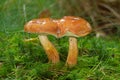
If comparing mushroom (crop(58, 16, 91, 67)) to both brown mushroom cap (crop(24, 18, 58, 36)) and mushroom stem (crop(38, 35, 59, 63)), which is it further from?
mushroom stem (crop(38, 35, 59, 63))

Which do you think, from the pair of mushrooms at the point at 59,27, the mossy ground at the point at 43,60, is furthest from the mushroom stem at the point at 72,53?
the pair of mushrooms at the point at 59,27

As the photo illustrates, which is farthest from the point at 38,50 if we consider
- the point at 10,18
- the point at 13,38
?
the point at 10,18

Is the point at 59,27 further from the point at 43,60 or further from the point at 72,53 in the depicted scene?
the point at 43,60

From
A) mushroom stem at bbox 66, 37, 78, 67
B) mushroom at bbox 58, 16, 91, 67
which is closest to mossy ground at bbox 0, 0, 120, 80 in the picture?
mushroom stem at bbox 66, 37, 78, 67

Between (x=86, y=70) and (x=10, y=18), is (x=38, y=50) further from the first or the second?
(x=10, y=18)

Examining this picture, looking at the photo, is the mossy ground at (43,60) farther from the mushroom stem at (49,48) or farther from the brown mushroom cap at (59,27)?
the brown mushroom cap at (59,27)

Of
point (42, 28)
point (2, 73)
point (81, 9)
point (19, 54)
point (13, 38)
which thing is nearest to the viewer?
point (42, 28)

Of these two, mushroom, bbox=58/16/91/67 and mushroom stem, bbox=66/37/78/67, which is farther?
mushroom stem, bbox=66/37/78/67

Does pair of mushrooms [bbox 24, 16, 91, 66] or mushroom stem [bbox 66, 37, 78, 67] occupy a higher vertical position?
pair of mushrooms [bbox 24, 16, 91, 66]
